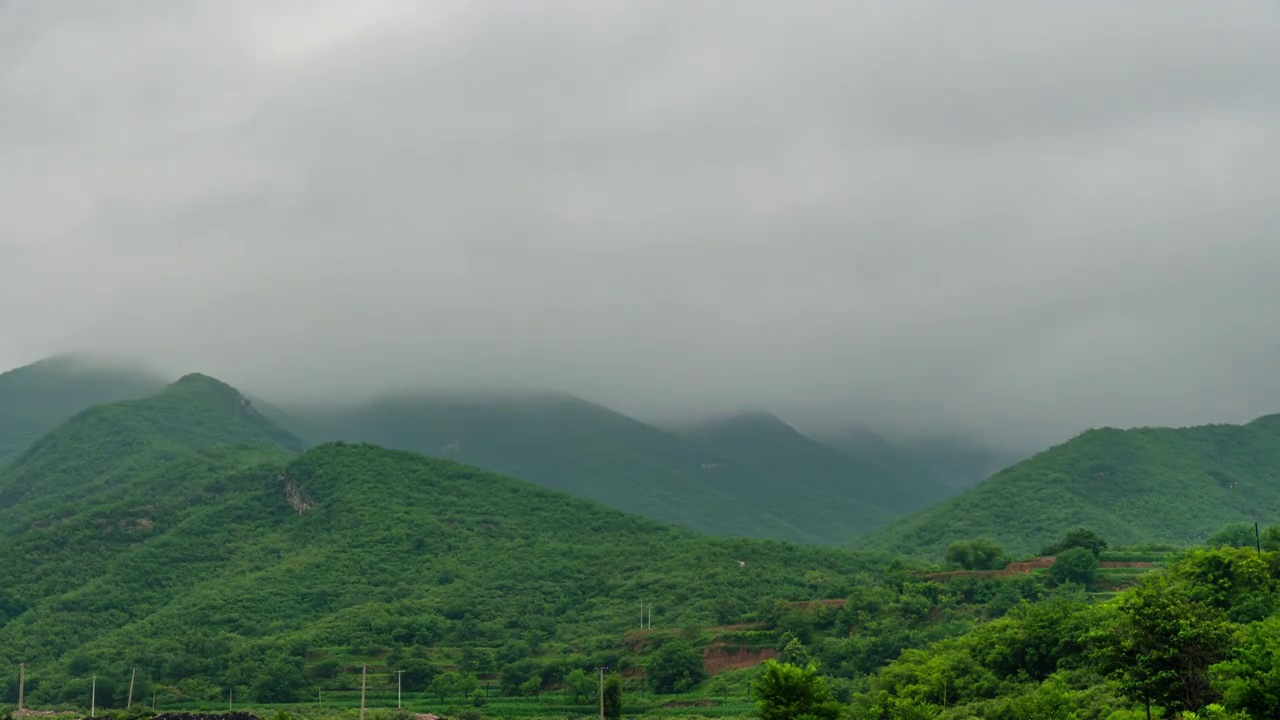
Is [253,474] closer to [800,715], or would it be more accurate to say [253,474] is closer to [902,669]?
[902,669]

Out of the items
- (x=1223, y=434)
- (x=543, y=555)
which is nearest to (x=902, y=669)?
(x=543, y=555)

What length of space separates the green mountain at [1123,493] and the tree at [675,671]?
2518 inches

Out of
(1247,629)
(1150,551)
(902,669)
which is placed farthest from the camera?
(1150,551)

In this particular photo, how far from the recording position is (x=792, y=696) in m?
56.2

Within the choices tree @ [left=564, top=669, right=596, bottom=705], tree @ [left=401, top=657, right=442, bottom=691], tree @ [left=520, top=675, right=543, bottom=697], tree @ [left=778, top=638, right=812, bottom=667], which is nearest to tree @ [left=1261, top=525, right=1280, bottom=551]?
tree @ [left=778, top=638, right=812, bottom=667]

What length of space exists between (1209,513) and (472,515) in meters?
87.4

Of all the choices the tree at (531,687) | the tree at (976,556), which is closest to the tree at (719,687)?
the tree at (531,687)

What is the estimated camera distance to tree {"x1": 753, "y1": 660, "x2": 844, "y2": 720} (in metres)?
55.8

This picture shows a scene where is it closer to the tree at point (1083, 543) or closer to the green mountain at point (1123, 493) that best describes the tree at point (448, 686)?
the tree at point (1083, 543)

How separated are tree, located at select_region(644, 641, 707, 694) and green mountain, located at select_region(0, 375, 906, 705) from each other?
7507mm

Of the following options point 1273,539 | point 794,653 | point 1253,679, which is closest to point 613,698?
point 794,653

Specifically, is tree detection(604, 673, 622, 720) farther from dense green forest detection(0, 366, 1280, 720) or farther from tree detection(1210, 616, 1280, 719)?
tree detection(1210, 616, 1280, 719)

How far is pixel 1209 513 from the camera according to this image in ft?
538

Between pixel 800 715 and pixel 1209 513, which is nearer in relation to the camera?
pixel 800 715
